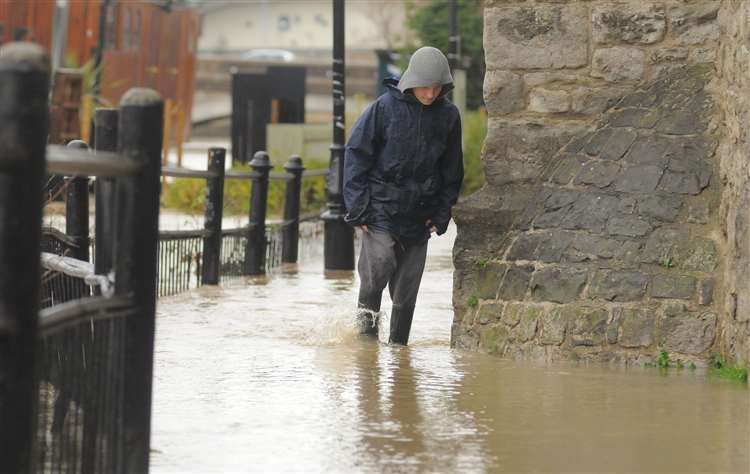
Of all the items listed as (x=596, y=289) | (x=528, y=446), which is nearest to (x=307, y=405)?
(x=528, y=446)

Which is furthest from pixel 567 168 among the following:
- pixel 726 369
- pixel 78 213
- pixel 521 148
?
pixel 78 213

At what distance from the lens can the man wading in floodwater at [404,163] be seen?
8.28 metres

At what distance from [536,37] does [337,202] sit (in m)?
5.51

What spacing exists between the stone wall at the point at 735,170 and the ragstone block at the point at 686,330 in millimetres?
79

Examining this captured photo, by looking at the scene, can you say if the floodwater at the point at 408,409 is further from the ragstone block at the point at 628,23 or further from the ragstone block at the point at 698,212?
the ragstone block at the point at 628,23

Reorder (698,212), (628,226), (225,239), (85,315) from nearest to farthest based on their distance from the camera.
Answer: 1. (85,315)
2. (698,212)
3. (628,226)
4. (225,239)

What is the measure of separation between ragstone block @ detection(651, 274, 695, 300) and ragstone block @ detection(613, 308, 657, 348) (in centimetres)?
12

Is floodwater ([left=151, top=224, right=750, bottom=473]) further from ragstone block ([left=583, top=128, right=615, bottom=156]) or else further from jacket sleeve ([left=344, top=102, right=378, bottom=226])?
ragstone block ([left=583, top=128, right=615, bottom=156])

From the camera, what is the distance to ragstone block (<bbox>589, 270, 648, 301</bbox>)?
7.84 metres

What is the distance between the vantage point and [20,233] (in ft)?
12.2

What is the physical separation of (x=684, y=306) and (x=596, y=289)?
47 centimetres

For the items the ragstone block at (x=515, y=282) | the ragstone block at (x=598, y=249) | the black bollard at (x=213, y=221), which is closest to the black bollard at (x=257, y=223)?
the black bollard at (x=213, y=221)

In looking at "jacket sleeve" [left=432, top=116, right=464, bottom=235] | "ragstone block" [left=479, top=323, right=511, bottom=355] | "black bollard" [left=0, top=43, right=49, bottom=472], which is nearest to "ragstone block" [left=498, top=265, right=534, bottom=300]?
"ragstone block" [left=479, top=323, right=511, bottom=355]

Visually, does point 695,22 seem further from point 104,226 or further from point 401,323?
point 104,226
